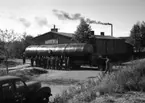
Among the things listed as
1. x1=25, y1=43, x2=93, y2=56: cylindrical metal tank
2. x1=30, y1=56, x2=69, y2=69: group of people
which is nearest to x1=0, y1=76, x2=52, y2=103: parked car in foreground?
x1=25, y1=43, x2=93, y2=56: cylindrical metal tank

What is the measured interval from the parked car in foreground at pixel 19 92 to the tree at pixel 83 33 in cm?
2360

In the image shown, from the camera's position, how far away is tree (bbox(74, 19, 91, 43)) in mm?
31422

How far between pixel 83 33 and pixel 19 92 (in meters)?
25.4

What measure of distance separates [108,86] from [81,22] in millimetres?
25540

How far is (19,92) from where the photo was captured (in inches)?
272

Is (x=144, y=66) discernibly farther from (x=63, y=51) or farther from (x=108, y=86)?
(x=63, y=51)

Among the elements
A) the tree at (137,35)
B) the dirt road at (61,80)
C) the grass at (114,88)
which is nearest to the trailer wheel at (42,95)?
the grass at (114,88)

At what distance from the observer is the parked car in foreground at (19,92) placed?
20.9 ft

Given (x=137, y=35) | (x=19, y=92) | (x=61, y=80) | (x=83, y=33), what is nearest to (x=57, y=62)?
(x=61, y=80)

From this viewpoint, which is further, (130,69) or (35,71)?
(35,71)

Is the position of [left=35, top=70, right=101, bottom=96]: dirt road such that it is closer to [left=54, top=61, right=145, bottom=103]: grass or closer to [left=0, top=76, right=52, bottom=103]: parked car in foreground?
[left=0, top=76, right=52, bottom=103]: parked car in foreground

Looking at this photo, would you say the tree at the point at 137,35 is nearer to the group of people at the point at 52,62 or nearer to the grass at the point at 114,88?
the group of people at the point at 52,62

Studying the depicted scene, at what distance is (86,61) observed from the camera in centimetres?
2247

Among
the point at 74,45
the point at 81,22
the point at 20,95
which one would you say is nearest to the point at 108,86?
the point at 20,95
